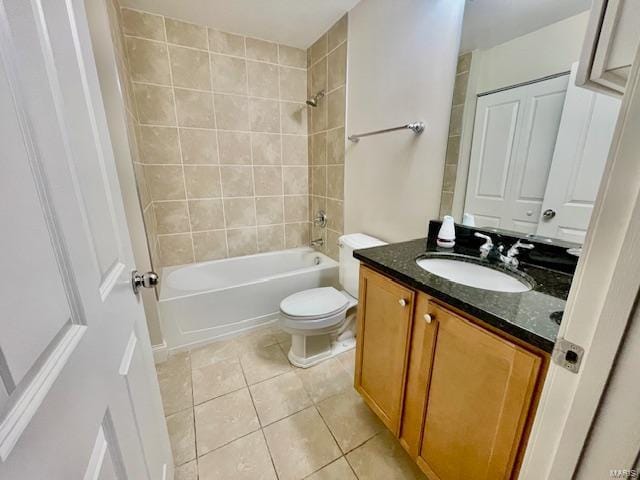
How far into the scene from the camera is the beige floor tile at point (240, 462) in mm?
1102

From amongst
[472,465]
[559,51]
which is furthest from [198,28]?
[472,465]

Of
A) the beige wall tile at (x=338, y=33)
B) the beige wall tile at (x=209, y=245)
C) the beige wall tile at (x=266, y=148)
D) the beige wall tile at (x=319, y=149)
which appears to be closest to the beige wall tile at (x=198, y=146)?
the beige wall tile at (x=266, y=148)

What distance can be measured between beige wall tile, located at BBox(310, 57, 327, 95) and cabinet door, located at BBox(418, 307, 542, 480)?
7.07 feet

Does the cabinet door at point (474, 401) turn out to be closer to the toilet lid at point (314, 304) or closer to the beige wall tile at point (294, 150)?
the toilet lid at point (314, 304)

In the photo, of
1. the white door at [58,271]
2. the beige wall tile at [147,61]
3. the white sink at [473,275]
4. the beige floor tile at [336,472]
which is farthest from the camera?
the beige wall tile at [147,61]

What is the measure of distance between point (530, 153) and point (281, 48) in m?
2.21

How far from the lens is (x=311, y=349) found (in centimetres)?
175

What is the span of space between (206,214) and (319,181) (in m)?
1.10

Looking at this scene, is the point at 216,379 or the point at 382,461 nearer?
the point at 382,461

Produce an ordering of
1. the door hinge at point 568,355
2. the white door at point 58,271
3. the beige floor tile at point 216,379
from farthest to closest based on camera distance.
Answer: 1. the beige floor tile at point 216,379
2. the door hinge at point 568,355
3. the white door at point 58,271

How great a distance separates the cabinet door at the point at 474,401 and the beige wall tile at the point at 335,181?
60.7 inches

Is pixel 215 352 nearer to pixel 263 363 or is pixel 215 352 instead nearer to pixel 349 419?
pixel 263 363

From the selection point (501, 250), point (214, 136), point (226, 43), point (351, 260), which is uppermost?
point (226, 43)

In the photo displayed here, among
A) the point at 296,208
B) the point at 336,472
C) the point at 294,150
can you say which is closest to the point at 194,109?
the point at 294,150
